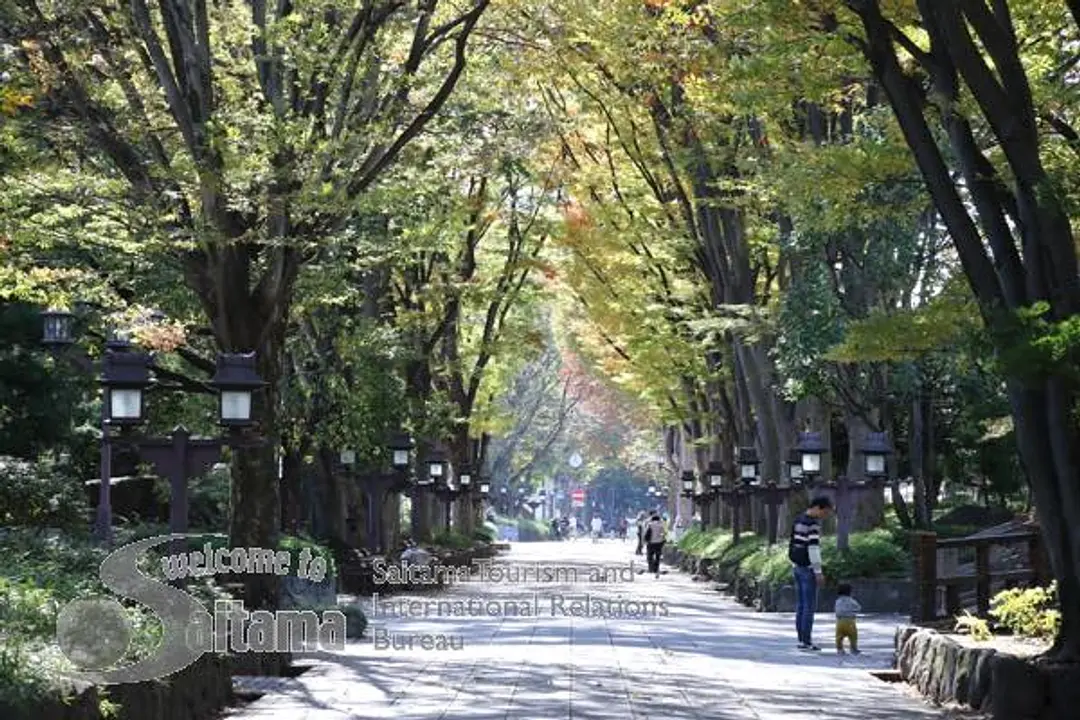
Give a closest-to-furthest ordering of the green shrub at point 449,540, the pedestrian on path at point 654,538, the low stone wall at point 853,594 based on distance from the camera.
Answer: the low stone wall at point 853,594 < the pedestrian on path at point 654,538 < the green shrub at point 449,540

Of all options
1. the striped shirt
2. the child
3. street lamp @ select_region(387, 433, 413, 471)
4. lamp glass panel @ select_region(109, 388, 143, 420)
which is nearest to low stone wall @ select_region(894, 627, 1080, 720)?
the child

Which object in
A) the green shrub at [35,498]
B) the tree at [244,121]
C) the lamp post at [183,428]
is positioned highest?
the tree at [244,121]

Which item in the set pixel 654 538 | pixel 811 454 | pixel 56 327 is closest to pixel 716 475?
pixel 654 538

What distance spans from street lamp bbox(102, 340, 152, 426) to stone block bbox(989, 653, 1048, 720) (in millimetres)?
8075

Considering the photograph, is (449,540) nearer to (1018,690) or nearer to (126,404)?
(126,404)

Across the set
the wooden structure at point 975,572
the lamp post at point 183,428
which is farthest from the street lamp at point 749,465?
the lamp post at point 183,428

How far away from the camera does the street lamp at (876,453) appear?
26078 millimetres

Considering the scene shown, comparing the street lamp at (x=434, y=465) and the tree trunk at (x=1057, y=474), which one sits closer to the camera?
the tree trunk at (x=1057, y=474)

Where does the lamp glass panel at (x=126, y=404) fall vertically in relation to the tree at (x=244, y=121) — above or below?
below

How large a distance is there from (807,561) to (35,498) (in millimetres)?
9940

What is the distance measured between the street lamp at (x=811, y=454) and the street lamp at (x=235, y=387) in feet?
39.0

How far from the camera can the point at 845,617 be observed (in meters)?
18.9

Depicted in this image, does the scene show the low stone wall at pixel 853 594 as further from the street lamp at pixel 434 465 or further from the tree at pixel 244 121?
the tree at pixel 244 121

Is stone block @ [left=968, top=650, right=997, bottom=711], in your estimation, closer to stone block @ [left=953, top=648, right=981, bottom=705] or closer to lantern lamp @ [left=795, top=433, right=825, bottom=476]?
stone block @ [left=953, top=648, right=981, bottom=705]
